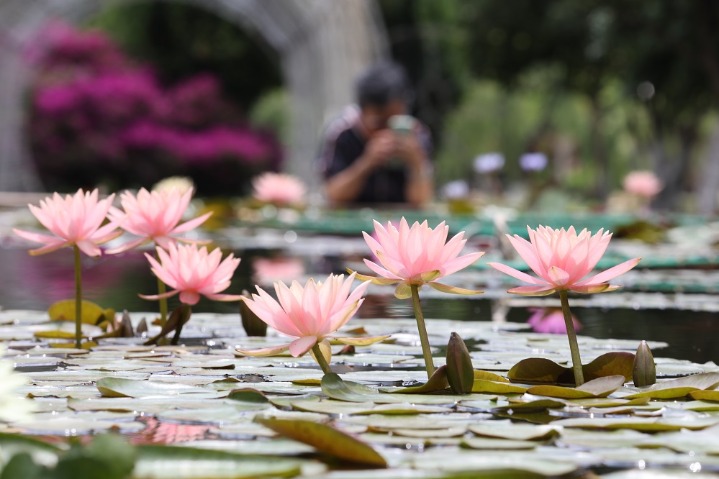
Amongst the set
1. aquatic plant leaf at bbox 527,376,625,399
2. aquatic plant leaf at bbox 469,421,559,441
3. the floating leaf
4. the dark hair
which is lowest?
aquatic plant leaf at bbox 469,421,559,441

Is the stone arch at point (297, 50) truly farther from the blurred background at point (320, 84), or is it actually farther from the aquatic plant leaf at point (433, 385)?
the aquatic plant leaf at point (433, 385)

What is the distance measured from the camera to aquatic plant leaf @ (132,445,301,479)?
887 millimetres

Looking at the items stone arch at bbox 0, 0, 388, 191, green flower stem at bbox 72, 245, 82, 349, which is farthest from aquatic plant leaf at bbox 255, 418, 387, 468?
stone arch at bbox 0, 0, 388, 191

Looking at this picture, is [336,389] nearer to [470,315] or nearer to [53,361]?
[53,361]

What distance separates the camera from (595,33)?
14.1 meters

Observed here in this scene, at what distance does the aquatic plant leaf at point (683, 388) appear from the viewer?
127 centimetres

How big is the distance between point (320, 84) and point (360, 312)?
30.5ft

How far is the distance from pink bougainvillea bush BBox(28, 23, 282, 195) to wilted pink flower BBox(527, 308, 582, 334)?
1297 centimetres

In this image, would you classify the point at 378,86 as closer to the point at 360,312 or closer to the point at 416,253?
the point at 360,312

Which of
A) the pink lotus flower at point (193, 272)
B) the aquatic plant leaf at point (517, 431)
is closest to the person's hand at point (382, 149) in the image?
the pink lotus flower at point (193, 272)

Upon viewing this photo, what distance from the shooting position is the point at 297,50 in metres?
12.8

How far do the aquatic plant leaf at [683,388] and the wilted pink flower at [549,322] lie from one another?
754mm

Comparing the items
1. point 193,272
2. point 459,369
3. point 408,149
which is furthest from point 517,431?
point 408,149

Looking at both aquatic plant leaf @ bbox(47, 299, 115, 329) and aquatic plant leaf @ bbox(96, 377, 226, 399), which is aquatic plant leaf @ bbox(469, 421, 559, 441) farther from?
aquatic plant leaf @ bbox(47, 299, 115, 329)
